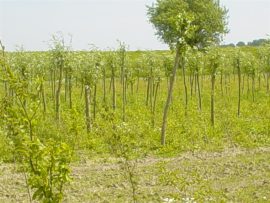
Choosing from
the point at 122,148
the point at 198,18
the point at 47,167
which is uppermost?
the point at 198,18

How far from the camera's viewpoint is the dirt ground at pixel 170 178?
9.42 metres

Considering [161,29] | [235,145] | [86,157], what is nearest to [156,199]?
[86,157]

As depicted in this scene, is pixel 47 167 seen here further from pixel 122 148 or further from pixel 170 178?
pixel 170 178

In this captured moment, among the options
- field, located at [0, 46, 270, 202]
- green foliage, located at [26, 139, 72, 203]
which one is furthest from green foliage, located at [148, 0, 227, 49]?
green foliage, located at [26, 139, 72, 203]

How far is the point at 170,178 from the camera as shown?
23.4 ft

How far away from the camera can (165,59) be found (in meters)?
27.5

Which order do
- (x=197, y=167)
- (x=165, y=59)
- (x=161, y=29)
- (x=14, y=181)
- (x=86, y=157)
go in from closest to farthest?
(x=14, y=181) → (x=197, y=167) → (x=86, y=157) → (x=165, y=59) → (x=161, y=29)

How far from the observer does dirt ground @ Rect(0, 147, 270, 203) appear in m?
9.42

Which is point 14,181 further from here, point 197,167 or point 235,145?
point 235,145

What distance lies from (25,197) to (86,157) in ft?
14.4

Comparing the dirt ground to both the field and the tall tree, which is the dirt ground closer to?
the field

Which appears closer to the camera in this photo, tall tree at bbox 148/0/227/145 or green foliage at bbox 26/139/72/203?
green foliage at bbox 26/139/72/203

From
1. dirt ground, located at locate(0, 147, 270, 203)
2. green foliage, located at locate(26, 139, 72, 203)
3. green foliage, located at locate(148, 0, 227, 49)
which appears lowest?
dirt ground, located at locate(0, 147, 270, 203)

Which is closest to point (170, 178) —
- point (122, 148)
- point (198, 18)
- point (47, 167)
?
point (122, 148)
